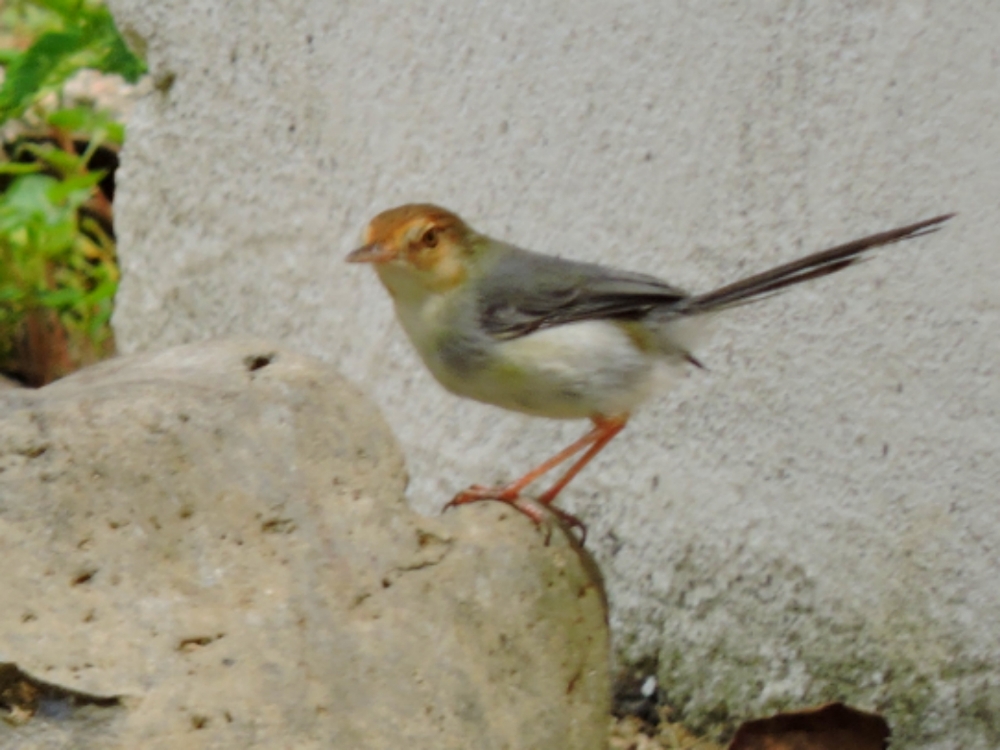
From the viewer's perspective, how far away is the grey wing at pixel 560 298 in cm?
294

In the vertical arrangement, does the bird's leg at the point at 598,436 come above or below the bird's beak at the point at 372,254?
below

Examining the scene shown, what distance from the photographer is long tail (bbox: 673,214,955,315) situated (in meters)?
2.74

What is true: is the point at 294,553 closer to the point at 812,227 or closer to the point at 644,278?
the point at 644,278

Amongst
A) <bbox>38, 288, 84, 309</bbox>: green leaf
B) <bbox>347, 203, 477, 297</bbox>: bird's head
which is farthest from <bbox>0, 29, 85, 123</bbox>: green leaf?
<bbox>347, 203, 477, 297</bbox>: bird's head

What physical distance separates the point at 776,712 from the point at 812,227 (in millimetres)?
1366

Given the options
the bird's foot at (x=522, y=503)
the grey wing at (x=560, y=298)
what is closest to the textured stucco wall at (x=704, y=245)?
the grey wing at (x=560, y=298)

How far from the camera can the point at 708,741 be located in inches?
140

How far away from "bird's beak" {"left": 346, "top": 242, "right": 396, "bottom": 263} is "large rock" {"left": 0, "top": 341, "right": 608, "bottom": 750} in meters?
0.30

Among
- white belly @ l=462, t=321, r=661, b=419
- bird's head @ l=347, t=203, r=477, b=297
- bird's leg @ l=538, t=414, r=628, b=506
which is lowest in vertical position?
bird's leg @ l=538, t=414, r=628, b=506

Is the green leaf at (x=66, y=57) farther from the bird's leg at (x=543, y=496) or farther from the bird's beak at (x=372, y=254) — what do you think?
the bird's leg at (x=543, y=496)

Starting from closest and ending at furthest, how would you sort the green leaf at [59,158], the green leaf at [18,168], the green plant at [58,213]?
1. the green plant at [58,213]
2. the green leaf at [18,168]
3. the green leaf at [59,158]

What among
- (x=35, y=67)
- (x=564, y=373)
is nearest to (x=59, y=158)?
(x=35, y=67)

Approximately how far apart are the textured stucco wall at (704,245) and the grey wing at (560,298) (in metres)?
0.59

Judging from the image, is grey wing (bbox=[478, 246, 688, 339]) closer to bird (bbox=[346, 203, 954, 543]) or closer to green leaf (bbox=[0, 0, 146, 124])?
bird (bbox=[346, 203, 954, 543])
